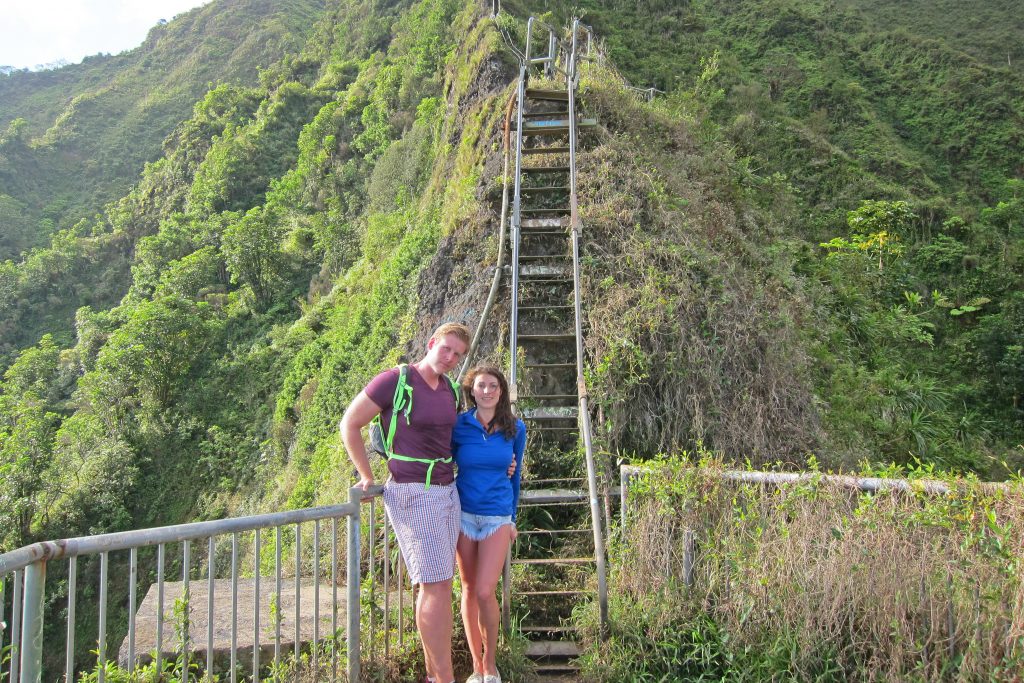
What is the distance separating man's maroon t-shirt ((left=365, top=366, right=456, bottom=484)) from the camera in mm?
3576

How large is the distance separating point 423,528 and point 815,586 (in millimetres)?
2211

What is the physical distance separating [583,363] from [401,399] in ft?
11.1

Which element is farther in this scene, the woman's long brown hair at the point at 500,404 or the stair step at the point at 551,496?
the stair step at the point at 551,496

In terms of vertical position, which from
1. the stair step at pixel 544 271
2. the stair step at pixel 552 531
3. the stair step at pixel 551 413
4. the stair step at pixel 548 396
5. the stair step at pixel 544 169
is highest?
the stair step at pixel 544 169

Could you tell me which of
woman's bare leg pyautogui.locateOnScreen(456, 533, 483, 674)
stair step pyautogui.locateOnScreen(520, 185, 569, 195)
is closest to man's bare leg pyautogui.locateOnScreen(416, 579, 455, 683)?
woman's bare leg pyautogui.locateOnScreen(456, 533, 483, 674)

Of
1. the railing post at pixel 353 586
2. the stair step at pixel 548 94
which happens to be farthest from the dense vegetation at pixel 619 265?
the railing post at pixel 353 586

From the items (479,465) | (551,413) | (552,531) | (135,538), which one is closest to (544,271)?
(551,413)

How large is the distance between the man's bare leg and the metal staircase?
826 mm

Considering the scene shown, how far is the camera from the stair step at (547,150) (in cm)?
951

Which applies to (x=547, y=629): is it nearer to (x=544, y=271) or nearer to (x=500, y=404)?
(x=500, y=404)

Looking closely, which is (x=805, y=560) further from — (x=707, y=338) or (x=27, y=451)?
(x=27, y=451)

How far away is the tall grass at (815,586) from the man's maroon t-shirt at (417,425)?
5.26 ft

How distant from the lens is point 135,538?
2.57 m

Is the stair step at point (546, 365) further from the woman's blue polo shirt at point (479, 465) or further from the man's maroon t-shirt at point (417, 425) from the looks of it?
the man's maroon t-shirt at point (417, 425)
